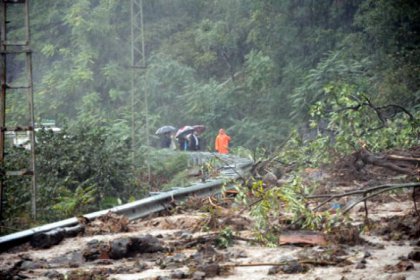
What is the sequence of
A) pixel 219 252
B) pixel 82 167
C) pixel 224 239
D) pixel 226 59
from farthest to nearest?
pixel 226 59
pixel 82 167
pixel 224 239
pixel 219 252

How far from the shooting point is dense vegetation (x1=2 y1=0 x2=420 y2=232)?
22.5m

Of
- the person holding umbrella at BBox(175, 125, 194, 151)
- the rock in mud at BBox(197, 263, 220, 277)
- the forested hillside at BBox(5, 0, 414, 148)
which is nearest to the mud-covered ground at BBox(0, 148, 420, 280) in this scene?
the rock in mud at BBox(197, 263, 220, 277)

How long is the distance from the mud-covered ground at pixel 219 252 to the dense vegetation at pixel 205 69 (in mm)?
7378

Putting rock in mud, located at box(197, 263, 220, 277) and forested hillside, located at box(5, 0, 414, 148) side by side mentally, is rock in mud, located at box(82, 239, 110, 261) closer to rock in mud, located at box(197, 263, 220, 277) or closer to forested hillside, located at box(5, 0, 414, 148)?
rock in mud, located at box(197, 263, 220, 277)

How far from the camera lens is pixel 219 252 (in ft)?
25.4

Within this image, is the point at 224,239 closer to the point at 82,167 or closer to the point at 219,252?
the point at 219,252

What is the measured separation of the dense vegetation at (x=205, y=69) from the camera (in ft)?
73.9

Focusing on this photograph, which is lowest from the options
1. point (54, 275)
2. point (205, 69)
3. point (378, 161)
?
point (54, 275)

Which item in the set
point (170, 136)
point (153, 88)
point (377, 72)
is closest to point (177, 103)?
point (153, 88)

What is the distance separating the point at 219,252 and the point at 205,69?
138 ft

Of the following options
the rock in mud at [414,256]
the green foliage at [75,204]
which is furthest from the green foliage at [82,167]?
the rock in mud at [414,256]

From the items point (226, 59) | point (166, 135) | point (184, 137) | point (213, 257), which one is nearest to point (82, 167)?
point (213, 257)

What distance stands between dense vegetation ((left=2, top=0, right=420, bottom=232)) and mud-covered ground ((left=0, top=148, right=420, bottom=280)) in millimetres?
7378

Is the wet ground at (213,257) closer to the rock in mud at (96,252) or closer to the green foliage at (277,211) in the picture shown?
the rock in mud at (96,252)
